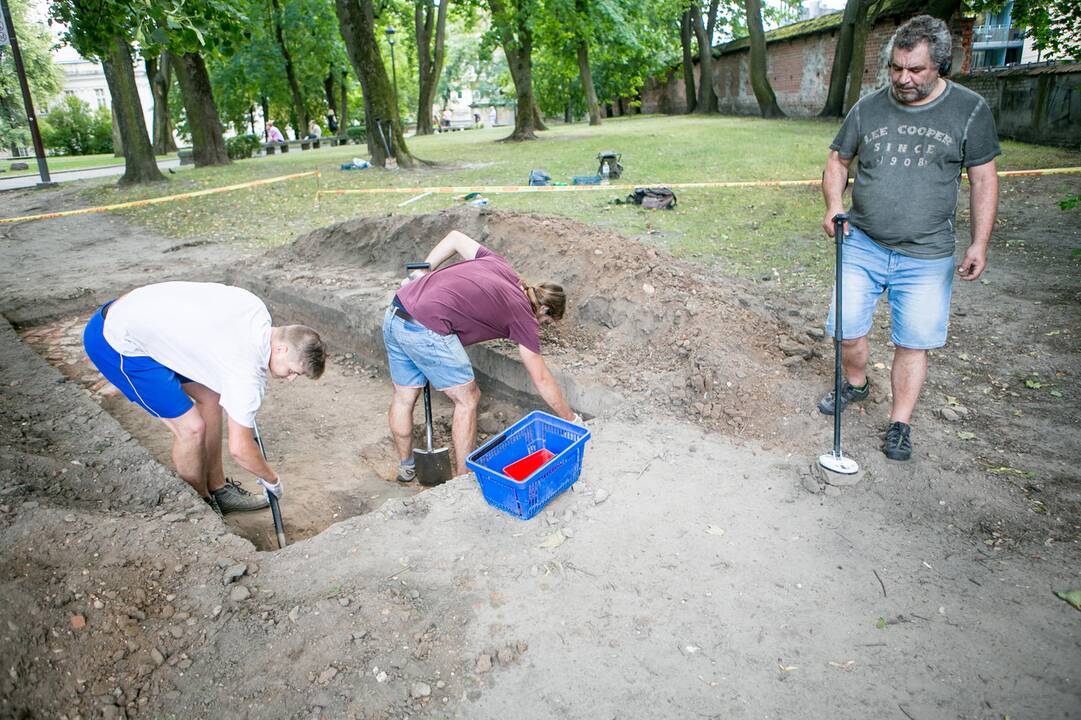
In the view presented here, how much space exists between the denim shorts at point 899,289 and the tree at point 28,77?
143 feet

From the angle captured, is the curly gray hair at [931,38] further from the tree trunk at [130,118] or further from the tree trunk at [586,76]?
the tree trunk at [586,76]

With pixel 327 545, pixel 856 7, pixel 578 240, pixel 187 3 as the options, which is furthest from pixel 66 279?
pixel 856 7

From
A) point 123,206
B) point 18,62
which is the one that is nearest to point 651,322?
point 123,206

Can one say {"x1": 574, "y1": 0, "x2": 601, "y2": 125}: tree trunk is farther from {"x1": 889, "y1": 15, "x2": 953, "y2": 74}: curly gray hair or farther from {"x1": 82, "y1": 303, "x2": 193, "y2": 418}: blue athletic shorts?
{"x1": 82, "y1": 303, "x2": 193, "y2": 418}: blue athletic shorts

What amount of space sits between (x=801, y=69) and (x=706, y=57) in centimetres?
531

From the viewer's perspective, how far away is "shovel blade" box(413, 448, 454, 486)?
446 centimetres

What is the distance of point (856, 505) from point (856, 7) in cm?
1911

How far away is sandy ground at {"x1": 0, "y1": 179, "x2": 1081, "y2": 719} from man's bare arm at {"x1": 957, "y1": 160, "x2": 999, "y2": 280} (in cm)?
96

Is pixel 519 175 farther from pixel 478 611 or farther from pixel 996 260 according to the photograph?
pixel 478 611

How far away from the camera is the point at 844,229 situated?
11.4 feet

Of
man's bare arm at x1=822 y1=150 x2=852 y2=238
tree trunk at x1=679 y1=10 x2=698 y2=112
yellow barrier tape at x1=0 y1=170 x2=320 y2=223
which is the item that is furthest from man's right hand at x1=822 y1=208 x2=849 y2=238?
tree trunk at x1=679 y1=10 x2=698 y2=112

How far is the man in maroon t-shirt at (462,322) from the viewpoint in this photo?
12.4ft

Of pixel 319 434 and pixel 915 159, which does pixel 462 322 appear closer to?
pixel 319 434

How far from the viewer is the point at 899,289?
11.0 ft
